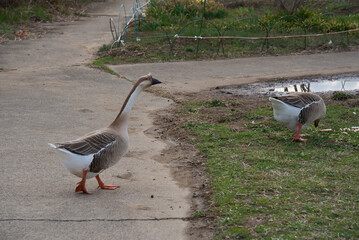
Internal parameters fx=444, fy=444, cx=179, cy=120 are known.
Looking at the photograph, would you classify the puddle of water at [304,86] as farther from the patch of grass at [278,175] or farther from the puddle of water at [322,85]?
the patch of grass at [278,175]

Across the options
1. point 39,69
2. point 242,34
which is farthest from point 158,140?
point 242,34

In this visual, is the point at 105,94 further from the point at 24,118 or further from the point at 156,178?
the point at 156,178

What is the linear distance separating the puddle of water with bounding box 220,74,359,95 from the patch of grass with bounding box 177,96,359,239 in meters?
1.89

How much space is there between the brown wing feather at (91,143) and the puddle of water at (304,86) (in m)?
5.37

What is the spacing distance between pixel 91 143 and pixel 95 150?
10 cm

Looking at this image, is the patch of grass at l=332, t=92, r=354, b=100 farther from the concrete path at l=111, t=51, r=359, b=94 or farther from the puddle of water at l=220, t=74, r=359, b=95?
the concrete path at l=111, t=51, r=359, b=94

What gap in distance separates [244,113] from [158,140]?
79.3 inches

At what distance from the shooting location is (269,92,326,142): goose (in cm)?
668

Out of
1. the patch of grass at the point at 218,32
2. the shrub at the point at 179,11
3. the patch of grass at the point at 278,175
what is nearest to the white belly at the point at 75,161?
the patch of grass at the point at 278,175

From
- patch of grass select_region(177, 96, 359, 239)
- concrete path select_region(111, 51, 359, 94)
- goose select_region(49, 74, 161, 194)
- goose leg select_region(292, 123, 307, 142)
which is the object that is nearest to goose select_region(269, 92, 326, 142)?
goose leg select_region(292, 123, 307, 142)

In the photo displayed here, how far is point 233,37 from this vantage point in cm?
1359

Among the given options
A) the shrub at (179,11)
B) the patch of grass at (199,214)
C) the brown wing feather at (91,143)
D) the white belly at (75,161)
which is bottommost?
the patch of grass at (199,214)

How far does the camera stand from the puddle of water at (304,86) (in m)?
10.3

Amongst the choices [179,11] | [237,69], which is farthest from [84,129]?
[179,11]
